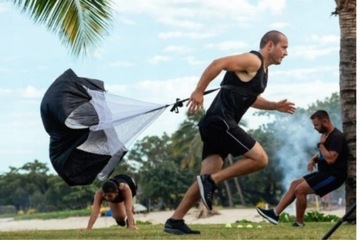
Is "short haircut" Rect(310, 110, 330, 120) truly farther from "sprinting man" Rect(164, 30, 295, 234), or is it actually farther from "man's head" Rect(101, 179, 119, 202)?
"man's head" Rect(101, 179, 119, 202)

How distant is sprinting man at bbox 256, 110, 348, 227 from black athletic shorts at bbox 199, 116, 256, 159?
123 cm

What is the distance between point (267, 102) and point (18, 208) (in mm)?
28781

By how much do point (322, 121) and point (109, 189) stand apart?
2.49 m

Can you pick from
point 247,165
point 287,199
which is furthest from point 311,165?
point 247,165

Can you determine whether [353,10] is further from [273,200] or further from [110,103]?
[273,200]

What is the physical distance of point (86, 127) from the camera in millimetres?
7398

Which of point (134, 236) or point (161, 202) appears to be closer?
point (134, 236)

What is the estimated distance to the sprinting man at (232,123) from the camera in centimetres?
661

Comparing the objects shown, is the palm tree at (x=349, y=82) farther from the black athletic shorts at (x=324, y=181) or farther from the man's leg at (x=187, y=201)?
the man's leg at (x=187, y=201)

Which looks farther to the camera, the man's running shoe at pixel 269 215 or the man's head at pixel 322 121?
the man's head at pixel 322 121

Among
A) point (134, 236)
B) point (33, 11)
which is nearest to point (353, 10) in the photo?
point (134, 236)

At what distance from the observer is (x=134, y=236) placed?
724cm

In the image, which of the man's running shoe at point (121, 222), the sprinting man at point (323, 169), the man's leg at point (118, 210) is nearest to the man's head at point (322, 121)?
the sprinting man at point (323, 169)

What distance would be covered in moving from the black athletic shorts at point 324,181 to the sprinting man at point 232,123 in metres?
1.42
